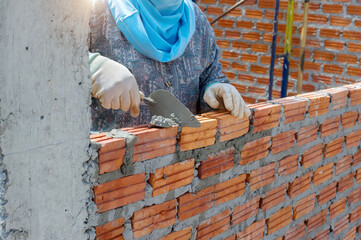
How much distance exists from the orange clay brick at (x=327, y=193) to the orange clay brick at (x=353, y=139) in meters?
0.27

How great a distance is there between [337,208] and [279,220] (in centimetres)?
66

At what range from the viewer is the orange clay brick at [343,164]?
2.84m

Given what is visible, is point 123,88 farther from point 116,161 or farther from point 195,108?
point 195,108

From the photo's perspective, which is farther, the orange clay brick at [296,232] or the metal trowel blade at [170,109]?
the orange clay brick at [296,232]

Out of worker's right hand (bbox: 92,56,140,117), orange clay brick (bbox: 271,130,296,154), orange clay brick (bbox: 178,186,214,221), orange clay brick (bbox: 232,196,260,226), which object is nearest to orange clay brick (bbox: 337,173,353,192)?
orange clay brick (bbox: 271,130,296,154)

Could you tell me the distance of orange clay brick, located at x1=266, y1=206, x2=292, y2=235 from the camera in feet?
7.91

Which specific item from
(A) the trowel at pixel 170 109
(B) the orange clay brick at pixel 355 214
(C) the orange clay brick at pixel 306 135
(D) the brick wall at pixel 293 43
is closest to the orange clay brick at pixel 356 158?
(B) the orange clay brick at pixel 355 214

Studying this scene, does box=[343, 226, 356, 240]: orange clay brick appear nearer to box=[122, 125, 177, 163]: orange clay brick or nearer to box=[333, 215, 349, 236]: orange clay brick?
box=[333, 215, 349, 236]: orange clay brick

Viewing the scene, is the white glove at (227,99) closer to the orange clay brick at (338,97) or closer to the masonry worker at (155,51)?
the masonry worker at (155,51)

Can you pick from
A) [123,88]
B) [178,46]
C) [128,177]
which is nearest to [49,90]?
[123,88]

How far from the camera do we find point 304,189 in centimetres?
259

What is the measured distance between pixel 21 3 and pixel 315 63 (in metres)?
4.13

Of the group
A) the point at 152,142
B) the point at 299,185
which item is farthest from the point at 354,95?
the point at 152,142

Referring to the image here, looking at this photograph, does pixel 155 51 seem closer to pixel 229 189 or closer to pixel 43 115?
pixel 229 189
